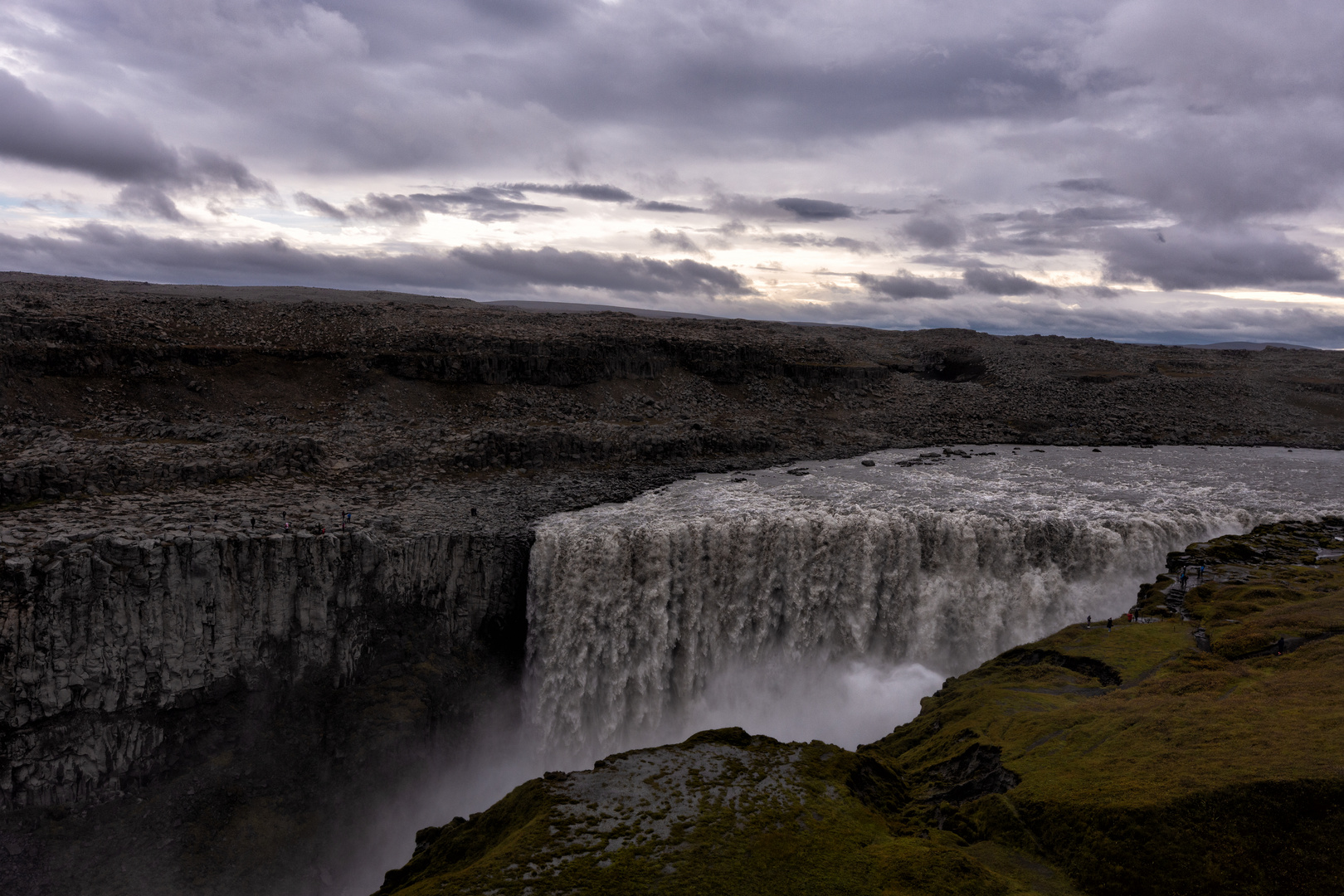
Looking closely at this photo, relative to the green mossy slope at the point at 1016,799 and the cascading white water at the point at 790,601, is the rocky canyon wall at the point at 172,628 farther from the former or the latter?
the green mossy slope at the point at 1016,799

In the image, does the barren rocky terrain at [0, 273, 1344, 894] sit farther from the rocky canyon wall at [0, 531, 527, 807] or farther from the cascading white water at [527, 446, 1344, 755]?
the cascading white water at [527, 446, 1344, 755]

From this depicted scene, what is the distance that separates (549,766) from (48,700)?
76.3ft

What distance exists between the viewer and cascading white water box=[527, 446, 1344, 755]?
38.8m

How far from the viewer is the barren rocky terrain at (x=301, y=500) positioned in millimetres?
31359

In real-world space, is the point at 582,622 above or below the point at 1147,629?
below

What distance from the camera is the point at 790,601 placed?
40500mm

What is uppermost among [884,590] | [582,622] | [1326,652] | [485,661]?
[1326,652]

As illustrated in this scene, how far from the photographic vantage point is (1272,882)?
15250 millimetres

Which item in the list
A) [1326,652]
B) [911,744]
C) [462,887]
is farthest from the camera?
[911,744]

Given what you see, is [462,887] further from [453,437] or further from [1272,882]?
[453,437]

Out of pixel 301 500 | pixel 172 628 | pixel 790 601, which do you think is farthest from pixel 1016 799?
pixel 301 500

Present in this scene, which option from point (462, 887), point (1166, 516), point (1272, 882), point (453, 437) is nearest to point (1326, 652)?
point (1272, 882)

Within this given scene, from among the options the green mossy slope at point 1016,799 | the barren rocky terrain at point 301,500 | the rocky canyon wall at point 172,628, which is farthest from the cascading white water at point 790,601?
the green mossy slope at point 1016,799

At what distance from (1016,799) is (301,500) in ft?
132
